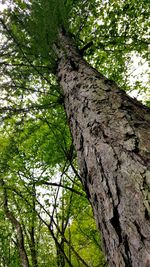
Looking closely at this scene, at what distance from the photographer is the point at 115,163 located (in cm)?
128

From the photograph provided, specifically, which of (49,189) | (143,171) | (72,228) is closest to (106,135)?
(143,171)

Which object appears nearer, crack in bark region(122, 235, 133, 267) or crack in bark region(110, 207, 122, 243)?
crack in bark region(122, 235, 133, 267)

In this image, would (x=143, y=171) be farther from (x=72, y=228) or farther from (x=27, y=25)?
(x=72, y=228)

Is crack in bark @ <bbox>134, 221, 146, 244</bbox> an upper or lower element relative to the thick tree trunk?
lower

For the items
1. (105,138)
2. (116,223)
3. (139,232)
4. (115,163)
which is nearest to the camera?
(139,232)

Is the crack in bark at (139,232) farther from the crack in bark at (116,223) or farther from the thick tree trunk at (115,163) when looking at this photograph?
the crack in bark at (116,223)

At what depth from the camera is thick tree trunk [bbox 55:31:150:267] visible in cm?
96

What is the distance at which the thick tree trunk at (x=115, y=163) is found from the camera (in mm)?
963

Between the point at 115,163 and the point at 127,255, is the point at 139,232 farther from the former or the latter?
the point at 115,163

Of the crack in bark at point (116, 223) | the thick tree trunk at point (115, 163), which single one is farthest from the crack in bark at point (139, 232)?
the crack in bark at point (116, 223)

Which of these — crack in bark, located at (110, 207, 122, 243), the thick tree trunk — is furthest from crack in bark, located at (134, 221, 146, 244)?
crack in bark, located at (110, 207, 122, 243)

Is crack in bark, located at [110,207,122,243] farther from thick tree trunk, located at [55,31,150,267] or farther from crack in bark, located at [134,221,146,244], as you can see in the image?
crack in bark, located at [134,221,146,244]

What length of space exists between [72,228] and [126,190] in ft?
51.4

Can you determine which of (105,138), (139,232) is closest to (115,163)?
(105,138)
